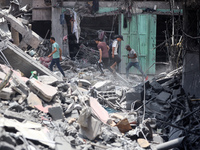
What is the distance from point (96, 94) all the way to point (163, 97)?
207 cm

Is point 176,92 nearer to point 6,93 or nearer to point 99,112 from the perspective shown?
point 99,112

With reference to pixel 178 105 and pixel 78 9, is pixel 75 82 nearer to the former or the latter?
pixel 178 105

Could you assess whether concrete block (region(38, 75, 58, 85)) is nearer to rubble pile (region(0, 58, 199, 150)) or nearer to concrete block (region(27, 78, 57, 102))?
rubble pile (region(0, 58, 199, 150))

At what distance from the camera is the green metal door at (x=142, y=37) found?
48.3 feet

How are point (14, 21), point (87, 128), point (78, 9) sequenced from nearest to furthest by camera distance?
1. point (87, 128)
2. point (14, 21)
3. point (78, 9)

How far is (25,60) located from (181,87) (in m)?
5.01

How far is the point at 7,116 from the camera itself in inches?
219

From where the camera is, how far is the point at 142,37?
48.6 ft

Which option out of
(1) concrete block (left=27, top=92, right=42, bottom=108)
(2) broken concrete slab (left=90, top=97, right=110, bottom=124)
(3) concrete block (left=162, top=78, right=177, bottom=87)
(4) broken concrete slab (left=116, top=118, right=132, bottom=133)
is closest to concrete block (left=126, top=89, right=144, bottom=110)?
(3) concrete block (left=162, top=78, right=177, bottom=87)

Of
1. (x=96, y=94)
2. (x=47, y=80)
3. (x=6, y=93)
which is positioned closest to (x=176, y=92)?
(x=96, y=94)

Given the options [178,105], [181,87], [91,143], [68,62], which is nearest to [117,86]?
[181,87]

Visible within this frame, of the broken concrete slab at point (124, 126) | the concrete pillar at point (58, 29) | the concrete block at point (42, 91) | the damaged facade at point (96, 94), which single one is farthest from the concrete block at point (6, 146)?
the concrete pillar at point (58, 29)

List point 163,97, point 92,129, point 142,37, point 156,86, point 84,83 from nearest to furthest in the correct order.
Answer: point 92,129
point 163,97
point 156,86
point 84,83
point 142,37

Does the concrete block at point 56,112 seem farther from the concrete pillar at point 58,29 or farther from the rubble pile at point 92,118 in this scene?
the concrete pillar at point 58,29
